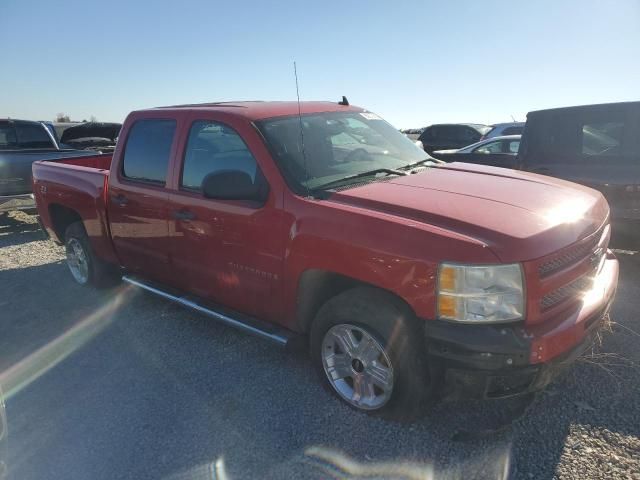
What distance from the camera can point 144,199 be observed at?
4.04 m

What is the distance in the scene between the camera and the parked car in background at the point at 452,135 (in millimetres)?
15859

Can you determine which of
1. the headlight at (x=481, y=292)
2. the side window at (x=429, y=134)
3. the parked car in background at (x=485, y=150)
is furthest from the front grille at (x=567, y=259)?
the side window at (x=429, y=134)

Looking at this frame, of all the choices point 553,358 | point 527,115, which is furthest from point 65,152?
point 553,358

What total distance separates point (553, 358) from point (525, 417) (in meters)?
0.64

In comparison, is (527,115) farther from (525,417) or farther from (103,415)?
(103,415)

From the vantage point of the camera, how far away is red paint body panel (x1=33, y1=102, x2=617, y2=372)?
2.43 metres

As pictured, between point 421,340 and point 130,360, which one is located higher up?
point 421,340

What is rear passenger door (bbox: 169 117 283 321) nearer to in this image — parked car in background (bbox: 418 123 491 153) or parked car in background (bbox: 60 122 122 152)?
parked car in background (bbox: 60 122 122 152)

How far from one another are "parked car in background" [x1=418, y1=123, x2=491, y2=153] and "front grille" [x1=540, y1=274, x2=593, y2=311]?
44.2 feet

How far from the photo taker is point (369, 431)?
284 cm

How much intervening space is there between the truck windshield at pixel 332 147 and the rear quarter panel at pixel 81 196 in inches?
84.8

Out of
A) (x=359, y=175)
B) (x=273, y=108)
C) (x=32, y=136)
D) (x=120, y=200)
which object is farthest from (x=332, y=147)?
(x=32, y=136)

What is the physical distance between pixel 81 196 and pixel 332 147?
281 centimetres

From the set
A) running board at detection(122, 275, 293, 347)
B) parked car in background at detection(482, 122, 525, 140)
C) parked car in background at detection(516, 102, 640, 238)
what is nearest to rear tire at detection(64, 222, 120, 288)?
running board at detection(122, 275, 293, 347)
